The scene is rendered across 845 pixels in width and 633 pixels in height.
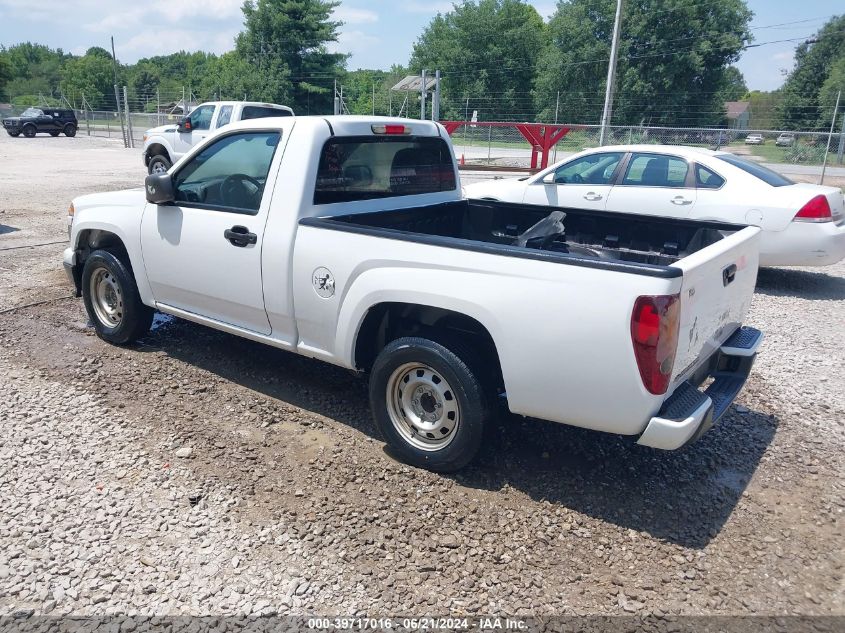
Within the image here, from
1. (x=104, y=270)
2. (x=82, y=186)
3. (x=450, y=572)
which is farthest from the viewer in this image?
(x=82, y=186)

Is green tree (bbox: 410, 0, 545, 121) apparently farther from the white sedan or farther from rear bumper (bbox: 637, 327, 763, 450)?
rear bumper (bbox: 637, 327, 763, 450)

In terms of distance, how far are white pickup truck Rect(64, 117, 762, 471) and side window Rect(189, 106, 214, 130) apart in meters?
11.5

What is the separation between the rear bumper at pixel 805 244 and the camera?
7.27 meters

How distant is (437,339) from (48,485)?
220 cm

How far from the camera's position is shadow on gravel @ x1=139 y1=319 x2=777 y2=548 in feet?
11.3

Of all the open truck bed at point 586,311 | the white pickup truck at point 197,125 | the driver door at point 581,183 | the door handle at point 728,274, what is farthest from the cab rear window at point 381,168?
the white pickup truck at point 197,125

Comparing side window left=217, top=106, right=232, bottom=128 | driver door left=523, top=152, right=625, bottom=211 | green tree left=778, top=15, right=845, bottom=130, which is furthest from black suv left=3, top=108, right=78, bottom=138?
green tree left=778, top=15, right=845, bottom=130

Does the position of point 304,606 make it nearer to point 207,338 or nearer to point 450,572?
point 450,572

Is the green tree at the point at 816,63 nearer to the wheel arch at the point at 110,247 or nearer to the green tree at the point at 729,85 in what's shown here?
the green tree at the point at 729,85

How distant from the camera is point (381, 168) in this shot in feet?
15.4

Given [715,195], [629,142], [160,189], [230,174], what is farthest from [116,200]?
[629,142]

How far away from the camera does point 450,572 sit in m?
2.98

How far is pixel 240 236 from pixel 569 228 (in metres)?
2.33

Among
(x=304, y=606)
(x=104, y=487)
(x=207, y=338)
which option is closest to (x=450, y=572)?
(x=304, y=606)
